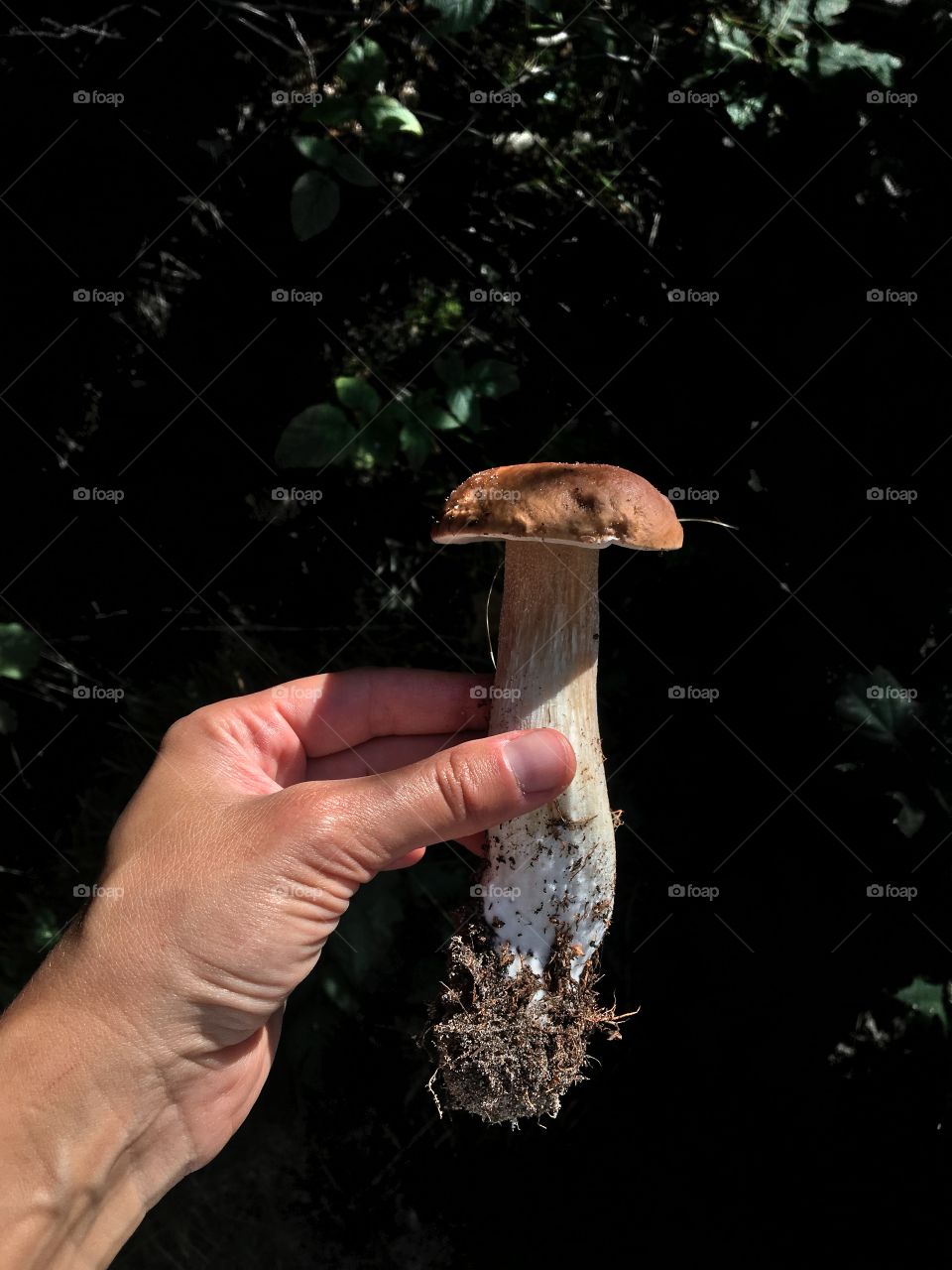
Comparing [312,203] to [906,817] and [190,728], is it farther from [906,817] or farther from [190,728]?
[906,817]

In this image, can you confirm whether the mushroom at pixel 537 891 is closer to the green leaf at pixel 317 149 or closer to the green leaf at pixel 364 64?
the green leaf at pixel 317 149

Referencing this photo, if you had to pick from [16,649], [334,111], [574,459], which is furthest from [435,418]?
[16,649]

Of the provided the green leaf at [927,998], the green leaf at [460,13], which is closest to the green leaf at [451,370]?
the green leaf at [460,13]

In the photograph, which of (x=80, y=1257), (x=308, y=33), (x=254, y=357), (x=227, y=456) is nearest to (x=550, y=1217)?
(x=80, y=1257)

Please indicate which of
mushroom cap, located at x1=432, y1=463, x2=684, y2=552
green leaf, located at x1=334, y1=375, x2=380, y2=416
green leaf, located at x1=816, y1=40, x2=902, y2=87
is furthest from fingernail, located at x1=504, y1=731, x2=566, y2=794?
green leaf, located at x1=816, y1=40, x2=902, y2=87

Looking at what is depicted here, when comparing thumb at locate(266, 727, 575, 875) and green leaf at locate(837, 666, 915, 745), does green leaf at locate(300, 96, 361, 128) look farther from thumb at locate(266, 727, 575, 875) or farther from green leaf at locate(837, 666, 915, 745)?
green leaf at locate(837, 666, 915, 745)

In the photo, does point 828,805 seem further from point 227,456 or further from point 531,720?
point 227,456
